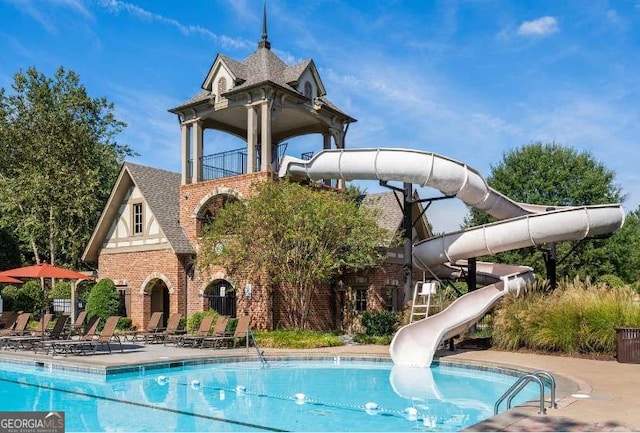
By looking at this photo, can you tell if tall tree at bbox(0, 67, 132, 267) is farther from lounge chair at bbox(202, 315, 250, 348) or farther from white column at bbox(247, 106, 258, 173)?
lounge chair at bbox(202, 315, 250, 348)

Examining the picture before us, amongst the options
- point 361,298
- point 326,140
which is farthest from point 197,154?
point 361,298

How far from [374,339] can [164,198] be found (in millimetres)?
10879

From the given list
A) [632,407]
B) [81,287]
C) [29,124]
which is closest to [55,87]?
[29,124]

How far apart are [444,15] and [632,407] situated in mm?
7976

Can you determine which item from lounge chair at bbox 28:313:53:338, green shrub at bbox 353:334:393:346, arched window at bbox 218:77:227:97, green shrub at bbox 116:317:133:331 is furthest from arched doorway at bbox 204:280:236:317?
arched window at bbox 218:77:227:97

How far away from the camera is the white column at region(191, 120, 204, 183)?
24.7 metres

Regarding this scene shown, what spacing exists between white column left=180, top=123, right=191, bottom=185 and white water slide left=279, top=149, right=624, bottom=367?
7637mm

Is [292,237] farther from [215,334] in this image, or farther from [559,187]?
[559,187]

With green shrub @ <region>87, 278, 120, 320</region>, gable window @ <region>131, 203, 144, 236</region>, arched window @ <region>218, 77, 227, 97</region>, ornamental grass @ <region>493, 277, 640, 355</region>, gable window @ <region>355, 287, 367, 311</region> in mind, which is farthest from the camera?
gable window @ <region>131, 203, 144, 236</region>

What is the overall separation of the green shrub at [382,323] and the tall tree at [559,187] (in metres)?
15.9

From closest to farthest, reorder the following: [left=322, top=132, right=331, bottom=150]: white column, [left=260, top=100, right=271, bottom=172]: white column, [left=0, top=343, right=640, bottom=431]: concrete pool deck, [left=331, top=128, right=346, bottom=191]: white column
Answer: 1. [left=0, top=343, right=640, bottom=431]: concrete pool deck
2. [left=260, top=100, right=271, bottom=172]: white column
3. [left=331, top=128, right=346, bottom=191]: white column
4. [left=322, top=132, right=331, bottom=150]: white column

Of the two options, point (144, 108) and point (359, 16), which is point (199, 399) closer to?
point (359, 16)

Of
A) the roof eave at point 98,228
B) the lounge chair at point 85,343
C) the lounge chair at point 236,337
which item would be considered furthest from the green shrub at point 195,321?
the roof eave at point 98,228

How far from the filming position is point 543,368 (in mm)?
13227
